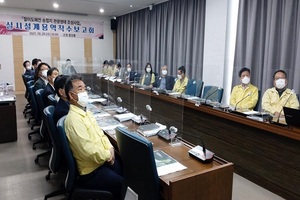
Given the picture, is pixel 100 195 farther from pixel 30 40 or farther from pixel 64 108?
pixel 30 40

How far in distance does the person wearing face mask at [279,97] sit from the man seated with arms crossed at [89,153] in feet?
6.75

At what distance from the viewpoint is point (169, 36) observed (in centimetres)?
657

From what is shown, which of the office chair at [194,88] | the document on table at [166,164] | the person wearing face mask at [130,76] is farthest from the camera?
the person wearing face mask at [130,76]

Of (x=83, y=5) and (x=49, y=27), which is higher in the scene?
(x=83, y=5)

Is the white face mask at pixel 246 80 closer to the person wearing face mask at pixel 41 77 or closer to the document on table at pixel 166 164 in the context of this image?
the document on table at pixel 166 164

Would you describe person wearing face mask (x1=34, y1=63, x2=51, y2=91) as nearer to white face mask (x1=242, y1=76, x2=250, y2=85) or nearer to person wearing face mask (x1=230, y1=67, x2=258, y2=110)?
person wearing face mask (x1=230, y1=67, x2=258, y2=110)

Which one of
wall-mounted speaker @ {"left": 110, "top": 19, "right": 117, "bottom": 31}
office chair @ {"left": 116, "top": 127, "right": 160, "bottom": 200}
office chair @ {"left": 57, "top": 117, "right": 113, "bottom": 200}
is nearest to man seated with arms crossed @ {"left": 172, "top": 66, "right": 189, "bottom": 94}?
office chair @ {"left": 57, "top": 117, "right": 113, "bottom": 200}

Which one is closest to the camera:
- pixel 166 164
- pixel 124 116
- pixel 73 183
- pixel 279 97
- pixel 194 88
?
pixel 166 164

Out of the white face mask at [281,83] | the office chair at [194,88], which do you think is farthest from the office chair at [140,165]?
the office chair at [194,88]

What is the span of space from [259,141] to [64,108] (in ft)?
6.28

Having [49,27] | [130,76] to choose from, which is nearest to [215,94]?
[130,76]

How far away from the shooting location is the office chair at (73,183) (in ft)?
5.50

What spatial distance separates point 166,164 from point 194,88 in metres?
3.10

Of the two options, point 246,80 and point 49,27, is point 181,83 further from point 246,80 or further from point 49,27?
point 49,27
